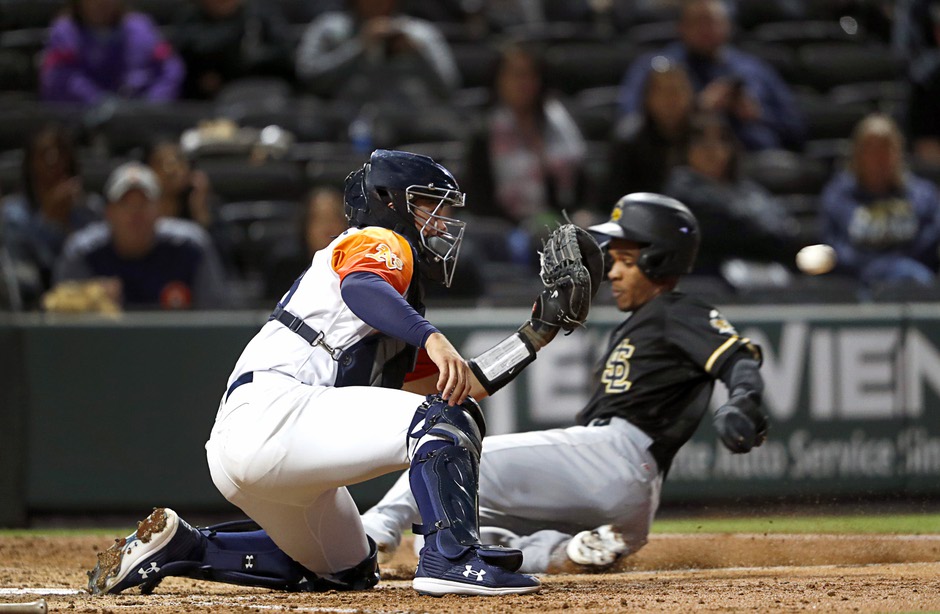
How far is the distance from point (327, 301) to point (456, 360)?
458 mm

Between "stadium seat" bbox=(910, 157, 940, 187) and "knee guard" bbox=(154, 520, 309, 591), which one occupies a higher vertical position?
"stadium seat" bbox=(910, 157, 940, 187)

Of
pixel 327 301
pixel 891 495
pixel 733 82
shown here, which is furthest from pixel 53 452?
pixel 733 82

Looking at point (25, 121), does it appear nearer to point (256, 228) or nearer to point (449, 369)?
point (256, 228)

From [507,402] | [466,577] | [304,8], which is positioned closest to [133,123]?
[304,8]

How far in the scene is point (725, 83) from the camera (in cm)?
897

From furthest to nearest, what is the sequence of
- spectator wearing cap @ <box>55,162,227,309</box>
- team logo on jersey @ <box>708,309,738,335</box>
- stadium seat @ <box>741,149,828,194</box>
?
stadium seat @ <box>741,149,828,194</box>, spectator wearing cap @ <box>55,162,227,309</box>, team logo on jersey @ <box>708,309,738,335</box>

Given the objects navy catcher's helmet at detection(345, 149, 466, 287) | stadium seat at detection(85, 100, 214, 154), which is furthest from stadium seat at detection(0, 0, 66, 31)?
navy catcher's helmet at detection(345, 149, 466, 287)

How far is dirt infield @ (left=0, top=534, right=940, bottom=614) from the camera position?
3.40 metres

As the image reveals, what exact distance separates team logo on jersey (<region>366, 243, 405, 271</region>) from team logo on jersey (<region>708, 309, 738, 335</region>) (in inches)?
52.9

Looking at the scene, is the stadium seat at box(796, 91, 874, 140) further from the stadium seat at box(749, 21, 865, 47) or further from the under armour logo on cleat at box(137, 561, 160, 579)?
the under armour logo on cleat at box(137, 561, 160, 579)

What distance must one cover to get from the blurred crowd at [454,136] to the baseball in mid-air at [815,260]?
0.07 meters


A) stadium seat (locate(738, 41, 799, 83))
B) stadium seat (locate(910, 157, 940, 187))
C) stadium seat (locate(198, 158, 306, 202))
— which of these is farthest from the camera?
stadium seat (locate(738, 41, 799, 83))

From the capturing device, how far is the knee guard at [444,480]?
11.1 ft

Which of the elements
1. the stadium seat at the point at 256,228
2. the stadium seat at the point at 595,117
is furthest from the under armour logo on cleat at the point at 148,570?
the stadium seat at the point at 595,117
